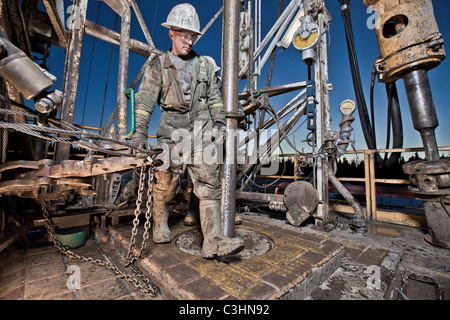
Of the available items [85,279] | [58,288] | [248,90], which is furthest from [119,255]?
[248,90]

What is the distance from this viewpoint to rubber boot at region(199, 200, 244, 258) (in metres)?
2.02

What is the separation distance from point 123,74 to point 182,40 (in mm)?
1954

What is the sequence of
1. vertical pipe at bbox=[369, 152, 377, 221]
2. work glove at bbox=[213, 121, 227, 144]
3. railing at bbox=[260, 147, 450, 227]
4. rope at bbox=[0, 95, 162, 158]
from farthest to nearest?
vertical pipe at bbox=[369, 152, 377, 221]
railing at bbox=[260, 147, 450, 227]
work glove at bbox=[213, 121, 227, 144]
rope at bbox=[0, 95, 162, 158]

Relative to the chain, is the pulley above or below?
above

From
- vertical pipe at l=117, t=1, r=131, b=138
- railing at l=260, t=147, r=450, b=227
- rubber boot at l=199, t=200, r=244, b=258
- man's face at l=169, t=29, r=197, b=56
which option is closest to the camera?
rubber boot at l=199, t=200, r=244, b=258

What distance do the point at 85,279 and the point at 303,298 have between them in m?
1.94

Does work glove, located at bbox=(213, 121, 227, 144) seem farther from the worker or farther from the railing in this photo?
the railing

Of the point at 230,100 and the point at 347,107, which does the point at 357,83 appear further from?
the point at 230,100

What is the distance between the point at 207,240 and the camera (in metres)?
2.20

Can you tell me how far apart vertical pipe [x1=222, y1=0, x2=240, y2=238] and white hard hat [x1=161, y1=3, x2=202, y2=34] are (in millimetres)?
457

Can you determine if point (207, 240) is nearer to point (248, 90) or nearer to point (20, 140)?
point (20, 140)

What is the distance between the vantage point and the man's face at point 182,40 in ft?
8.14

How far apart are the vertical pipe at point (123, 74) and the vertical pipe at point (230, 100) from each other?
212 centimetres

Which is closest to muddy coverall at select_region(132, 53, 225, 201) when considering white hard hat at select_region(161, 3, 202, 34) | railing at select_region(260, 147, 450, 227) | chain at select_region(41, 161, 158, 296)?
white hard hat at select_region(161, 3, 202, 34)
